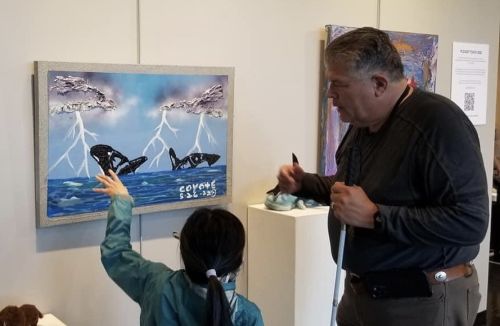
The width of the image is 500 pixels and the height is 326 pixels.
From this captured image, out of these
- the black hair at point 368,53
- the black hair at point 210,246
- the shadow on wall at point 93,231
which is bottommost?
the shadow on wall at point 93,231

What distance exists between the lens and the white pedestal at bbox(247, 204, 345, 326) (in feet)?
8.47

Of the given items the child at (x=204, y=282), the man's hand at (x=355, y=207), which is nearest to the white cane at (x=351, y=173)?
the man's hand at (x=355, y=207)

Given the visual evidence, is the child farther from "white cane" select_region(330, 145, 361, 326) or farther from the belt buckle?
the belt buckle

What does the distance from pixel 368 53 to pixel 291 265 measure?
46.2 inches

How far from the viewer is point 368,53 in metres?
1.69

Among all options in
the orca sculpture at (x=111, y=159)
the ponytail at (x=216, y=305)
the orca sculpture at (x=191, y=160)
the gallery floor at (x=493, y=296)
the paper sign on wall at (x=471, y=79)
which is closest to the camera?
the ponytail at (x=216, y=305)

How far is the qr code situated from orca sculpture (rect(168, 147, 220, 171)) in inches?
72.5

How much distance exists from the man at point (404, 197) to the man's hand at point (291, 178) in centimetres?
33

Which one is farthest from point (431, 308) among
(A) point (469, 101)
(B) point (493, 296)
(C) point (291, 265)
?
(B) point (493, 296)

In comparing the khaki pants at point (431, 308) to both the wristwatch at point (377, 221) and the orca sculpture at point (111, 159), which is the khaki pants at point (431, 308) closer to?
the wristwatch at point (377, 221)

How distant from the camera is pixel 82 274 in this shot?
7.53 ft

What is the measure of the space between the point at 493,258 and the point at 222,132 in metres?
3.74

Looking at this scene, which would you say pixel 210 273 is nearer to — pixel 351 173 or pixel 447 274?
pixel 351 173

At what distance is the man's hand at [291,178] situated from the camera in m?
2.10
